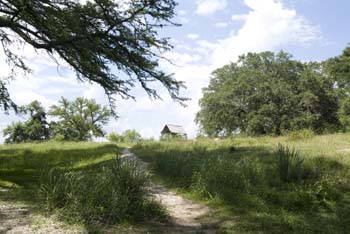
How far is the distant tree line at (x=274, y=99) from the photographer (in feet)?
150

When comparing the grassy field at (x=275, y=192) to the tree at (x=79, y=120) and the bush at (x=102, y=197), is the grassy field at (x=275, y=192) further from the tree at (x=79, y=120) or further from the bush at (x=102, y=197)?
the tree at (x=79, y=120)

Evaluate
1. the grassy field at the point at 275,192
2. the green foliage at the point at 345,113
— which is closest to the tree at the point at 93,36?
the grassy field at the point at 275,192

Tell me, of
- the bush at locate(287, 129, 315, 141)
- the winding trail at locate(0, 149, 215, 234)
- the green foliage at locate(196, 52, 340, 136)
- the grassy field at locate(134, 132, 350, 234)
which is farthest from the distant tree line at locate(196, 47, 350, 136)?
the winding trail at locate(0, 149, 215, 234)

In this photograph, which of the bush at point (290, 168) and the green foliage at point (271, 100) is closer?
the bush at point (290, 168)

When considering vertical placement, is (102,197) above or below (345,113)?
below

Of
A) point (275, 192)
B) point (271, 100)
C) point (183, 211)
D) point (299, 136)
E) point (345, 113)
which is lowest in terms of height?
point (183, 211)

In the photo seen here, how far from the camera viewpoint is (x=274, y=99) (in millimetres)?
47750

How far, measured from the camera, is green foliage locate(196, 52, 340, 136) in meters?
45.8

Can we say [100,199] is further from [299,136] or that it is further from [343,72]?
[343,72]

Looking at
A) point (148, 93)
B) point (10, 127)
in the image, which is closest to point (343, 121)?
point (148, 93)

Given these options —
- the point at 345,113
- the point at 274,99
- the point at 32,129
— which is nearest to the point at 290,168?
the point at 345,113

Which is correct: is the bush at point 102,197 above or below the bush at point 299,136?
below

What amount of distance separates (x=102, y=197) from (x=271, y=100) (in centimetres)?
4422

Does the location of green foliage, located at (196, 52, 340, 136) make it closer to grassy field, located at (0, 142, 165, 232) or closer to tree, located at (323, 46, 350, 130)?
tree, located at (323, 46, 350, 130)
